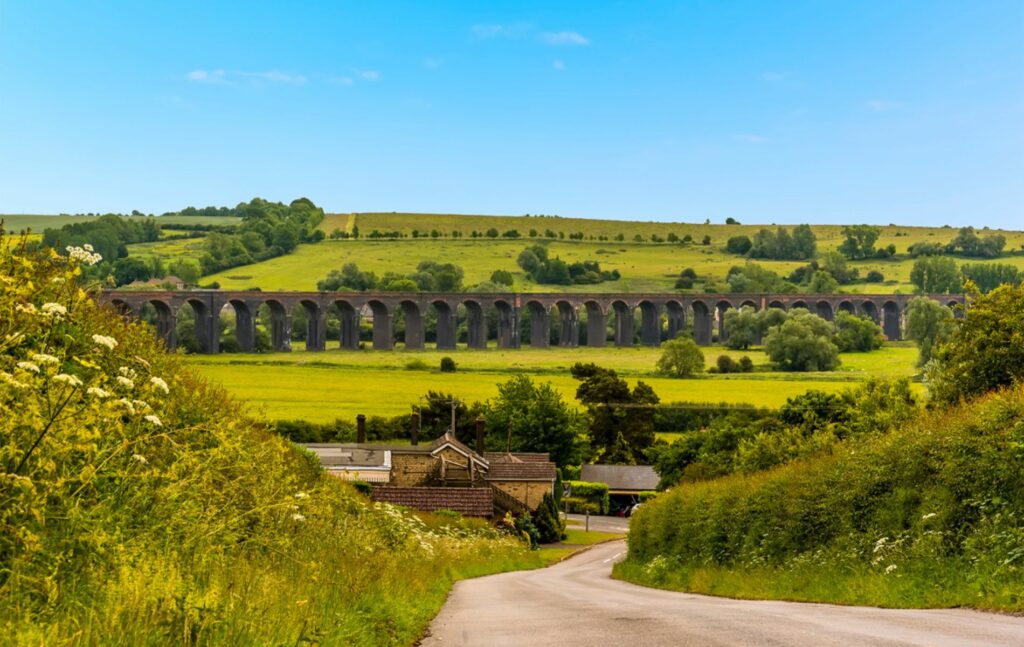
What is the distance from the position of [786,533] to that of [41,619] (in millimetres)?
14572

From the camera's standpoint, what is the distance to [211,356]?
130 meters

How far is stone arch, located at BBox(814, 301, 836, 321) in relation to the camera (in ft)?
614

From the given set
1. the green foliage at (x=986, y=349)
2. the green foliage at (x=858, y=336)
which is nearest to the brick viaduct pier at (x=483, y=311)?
the green foliage at (x=858, y=336)

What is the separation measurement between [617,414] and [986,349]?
50341mm

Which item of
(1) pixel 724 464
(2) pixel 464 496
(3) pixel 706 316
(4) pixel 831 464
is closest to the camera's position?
(4) pixel 831 464

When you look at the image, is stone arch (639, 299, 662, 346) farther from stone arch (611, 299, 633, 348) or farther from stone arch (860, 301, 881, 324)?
stone arch (860, 301, 881, 324)

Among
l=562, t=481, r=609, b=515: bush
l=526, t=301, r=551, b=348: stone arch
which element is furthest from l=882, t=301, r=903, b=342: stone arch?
l=562, t=481, r=609, b=515: bush

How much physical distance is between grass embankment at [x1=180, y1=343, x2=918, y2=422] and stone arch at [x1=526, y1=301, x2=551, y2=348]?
16378mm

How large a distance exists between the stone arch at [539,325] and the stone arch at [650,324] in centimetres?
1489

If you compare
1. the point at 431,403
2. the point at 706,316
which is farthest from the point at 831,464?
the point at 706,316

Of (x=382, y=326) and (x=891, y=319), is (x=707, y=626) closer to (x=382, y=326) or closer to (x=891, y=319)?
(x=382, y=326)

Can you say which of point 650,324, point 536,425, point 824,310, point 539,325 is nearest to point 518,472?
point 536,425

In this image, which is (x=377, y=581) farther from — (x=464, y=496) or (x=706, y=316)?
(x=706, y=316)

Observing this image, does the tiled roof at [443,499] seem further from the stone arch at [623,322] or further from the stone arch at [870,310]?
the stone arch at [870,310]
